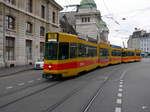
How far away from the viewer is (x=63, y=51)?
1321cm

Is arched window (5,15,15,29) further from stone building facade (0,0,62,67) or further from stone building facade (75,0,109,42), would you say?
Result: stone building facade (75,0,109,42)

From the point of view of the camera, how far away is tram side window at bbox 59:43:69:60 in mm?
13078

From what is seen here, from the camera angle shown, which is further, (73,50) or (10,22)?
(10,22)

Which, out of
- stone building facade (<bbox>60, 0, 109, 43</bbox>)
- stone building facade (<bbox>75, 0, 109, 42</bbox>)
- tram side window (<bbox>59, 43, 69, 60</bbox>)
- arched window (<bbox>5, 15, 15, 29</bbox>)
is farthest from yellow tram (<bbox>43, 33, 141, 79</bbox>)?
stone building facade (<bbox>75, 0, 109, 42</bbox>)

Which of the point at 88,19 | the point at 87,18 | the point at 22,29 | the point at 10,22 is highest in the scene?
the point at 87,18

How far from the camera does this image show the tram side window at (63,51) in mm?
13078

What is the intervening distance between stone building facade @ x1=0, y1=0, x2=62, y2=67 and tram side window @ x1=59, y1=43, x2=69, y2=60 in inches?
525

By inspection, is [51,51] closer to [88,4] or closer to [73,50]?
[73,50]

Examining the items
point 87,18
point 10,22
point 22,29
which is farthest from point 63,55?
point 87,18

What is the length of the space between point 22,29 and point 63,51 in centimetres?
1729

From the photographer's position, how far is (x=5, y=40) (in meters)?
25.1

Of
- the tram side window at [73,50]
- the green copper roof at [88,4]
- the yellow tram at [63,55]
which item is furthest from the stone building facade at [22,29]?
the green copper roof at [88,4]

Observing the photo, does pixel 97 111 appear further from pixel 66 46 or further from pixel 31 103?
pixel 66 46

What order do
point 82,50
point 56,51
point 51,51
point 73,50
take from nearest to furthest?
point 56,51
point 51,51
point 73,50
point 82,50
